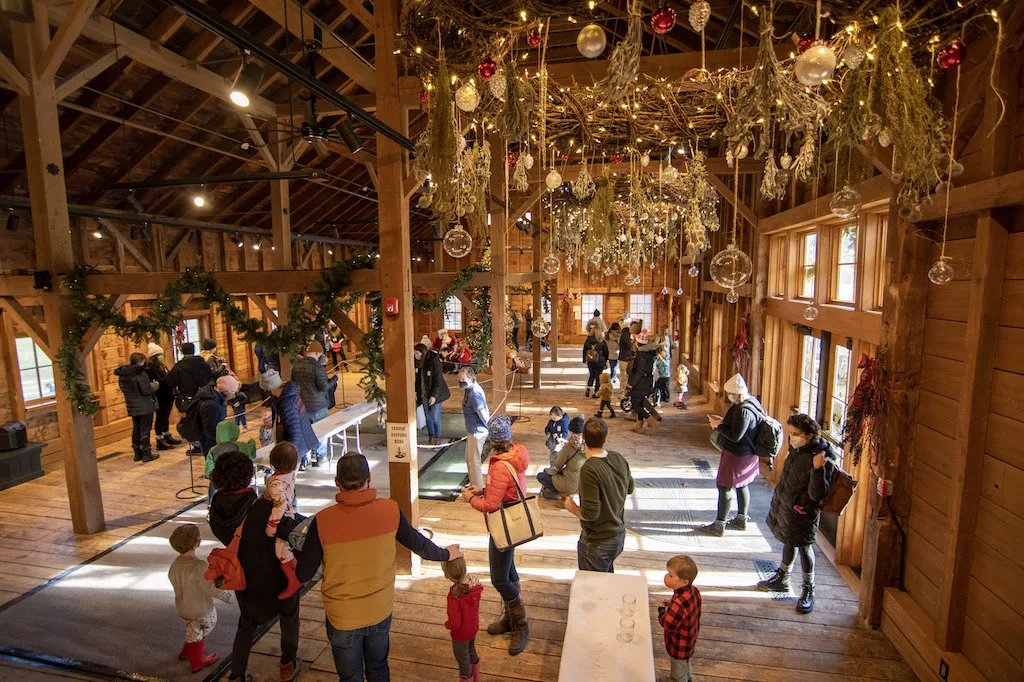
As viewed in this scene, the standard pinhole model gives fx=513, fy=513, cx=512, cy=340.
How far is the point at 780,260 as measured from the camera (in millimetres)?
6160

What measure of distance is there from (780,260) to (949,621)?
4.32m

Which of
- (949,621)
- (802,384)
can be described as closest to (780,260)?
(802,384)

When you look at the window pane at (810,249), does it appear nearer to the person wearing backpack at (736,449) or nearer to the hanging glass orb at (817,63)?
the person wearing backpack at (736,449)

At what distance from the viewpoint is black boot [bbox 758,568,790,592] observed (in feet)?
12.4

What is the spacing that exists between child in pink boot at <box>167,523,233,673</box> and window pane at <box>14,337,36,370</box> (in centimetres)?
665

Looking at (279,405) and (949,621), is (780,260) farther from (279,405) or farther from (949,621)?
(279,405)

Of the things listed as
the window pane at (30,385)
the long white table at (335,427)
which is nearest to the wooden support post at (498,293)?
the long white table at (335,427)

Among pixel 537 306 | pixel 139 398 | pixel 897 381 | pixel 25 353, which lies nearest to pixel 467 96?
pixel 897 381

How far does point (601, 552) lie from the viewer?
310cm

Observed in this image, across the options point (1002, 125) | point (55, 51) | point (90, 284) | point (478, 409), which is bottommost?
point (478, 409)

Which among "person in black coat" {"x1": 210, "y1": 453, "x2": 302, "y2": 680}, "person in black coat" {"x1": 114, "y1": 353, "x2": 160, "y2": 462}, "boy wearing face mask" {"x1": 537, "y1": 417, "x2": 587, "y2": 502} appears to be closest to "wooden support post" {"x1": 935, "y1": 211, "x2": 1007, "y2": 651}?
"boy wearing face mask" {"x1": 537, "y1": 417, "x2": 587, "y2": 502}

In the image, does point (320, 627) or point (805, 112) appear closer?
point (805, 112)

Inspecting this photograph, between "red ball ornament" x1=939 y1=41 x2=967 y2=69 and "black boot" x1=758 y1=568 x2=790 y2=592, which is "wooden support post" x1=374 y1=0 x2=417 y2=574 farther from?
"red ball ornament" x1=939 y1=41 x2=967 y2=69

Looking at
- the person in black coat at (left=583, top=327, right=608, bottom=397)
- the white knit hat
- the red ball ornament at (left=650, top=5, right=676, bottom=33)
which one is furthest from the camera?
the person in black coat at (left=583, top=327, right=608, bottom=397)
